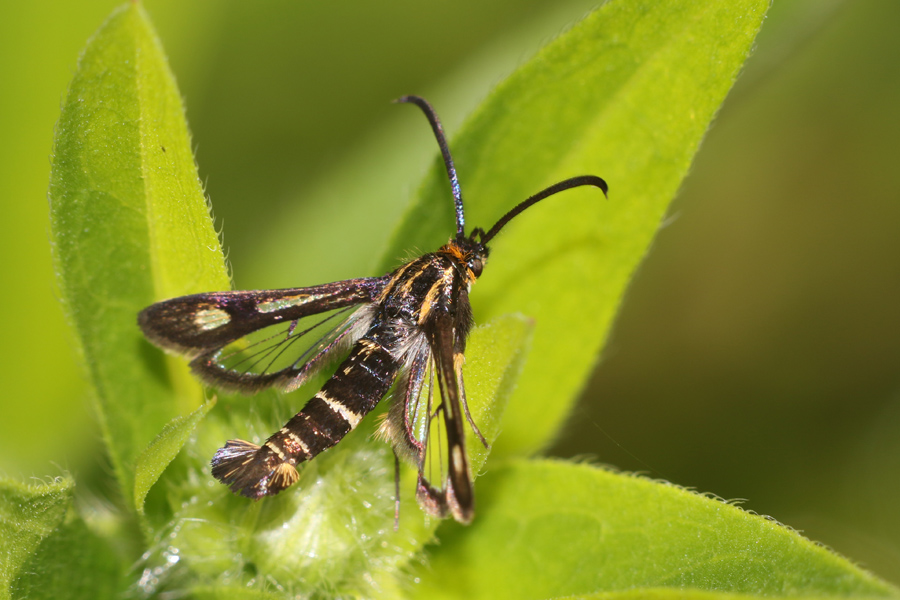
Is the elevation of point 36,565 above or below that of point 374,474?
above

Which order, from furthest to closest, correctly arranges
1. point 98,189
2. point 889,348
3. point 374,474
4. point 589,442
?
point 889,348 < point 589,442 < point 374,474 < point 98,189

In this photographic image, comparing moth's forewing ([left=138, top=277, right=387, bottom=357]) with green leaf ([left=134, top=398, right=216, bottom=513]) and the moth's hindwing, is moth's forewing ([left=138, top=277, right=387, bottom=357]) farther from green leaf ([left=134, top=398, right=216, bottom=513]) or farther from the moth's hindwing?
green leaf ([left=134, top=398, right=216, bottom=513])

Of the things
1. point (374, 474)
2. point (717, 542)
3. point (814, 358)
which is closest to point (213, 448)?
point (374, 474)

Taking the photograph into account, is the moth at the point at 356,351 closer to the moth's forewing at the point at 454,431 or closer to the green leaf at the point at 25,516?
the moth's forewing at the point at 454,431

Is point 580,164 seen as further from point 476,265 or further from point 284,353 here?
point 284,353

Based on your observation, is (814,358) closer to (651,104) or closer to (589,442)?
(589,442)

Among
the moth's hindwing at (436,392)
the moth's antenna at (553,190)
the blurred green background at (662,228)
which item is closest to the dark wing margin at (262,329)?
the moth's hindwing at (436,392)
